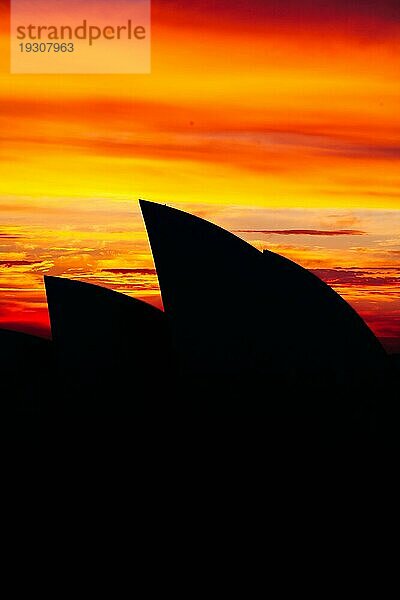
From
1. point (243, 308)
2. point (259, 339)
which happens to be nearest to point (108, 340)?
point (243, 308)

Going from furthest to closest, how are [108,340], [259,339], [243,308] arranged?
[108,340] < [259,339] < [243,308]

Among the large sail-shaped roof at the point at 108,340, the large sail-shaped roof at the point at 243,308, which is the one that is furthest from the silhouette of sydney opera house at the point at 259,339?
the large sail-shaped roof at the point at 108,340

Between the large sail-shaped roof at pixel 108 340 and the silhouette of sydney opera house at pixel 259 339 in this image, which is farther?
the large sail-shaped roof at pixel 108 340

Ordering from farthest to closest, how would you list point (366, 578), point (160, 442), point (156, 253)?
point (160, 442) < point (156, 253) < point (366, 578)

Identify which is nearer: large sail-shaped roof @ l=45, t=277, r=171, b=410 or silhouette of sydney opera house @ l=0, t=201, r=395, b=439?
silhouette of sydney opera house @ l=0, t=201, r=395, b=439

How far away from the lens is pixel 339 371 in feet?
82.3

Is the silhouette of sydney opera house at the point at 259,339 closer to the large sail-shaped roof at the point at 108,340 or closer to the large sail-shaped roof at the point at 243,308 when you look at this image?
the large sail-shaped roof at the point at 243,308

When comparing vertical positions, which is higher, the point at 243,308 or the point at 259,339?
the point at 243,308

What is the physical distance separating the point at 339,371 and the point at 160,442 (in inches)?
223

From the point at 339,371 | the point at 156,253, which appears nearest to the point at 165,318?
the point at 156,253

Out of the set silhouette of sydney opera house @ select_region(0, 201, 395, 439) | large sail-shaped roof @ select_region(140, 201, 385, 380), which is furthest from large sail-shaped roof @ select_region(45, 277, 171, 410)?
large sail-shaped roof @ select_region(140, 201, 385, 380)

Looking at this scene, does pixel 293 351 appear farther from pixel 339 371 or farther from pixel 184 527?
pixel 184 527

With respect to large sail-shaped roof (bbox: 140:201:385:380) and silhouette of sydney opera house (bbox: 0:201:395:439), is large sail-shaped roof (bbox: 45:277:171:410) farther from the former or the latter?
large sail-shaped roof (bbox: 140:201:385:380)

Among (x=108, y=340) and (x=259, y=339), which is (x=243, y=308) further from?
(x=108, y=340)
